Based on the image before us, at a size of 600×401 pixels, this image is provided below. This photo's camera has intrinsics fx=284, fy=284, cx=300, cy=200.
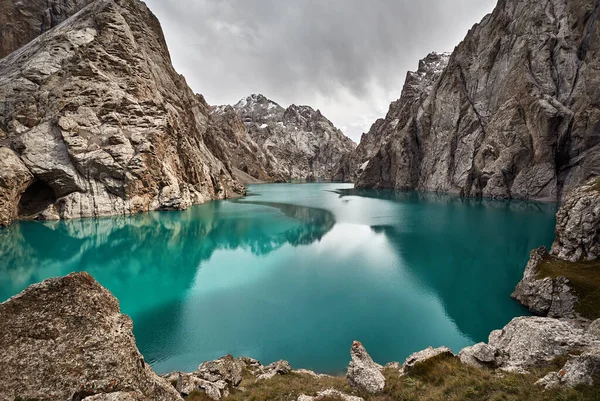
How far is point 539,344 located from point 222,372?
1163cm

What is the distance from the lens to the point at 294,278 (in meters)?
24.2

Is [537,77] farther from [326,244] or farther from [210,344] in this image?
[210,344]

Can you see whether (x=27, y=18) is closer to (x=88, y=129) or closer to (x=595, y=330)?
(x=88, y=129)

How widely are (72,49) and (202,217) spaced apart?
4502 cm

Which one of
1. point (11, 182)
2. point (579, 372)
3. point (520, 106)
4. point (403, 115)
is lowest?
point (579, 372)

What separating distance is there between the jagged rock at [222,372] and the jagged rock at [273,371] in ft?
3.06

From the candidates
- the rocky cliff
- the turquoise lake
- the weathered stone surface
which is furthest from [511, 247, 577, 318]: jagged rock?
the weathered stone surface

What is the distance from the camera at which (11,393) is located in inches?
186

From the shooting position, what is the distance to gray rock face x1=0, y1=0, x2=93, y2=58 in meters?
88.4

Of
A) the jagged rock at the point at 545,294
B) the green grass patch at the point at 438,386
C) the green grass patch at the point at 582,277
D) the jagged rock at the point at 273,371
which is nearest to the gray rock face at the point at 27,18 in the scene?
the jagged rock at the point at 273,371

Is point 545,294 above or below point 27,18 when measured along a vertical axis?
below

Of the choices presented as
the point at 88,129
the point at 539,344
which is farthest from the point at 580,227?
the point at 88,129

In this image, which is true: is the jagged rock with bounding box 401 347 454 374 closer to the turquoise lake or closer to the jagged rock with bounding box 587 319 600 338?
the turquoise lake

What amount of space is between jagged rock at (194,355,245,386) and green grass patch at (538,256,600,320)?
17.7 m
